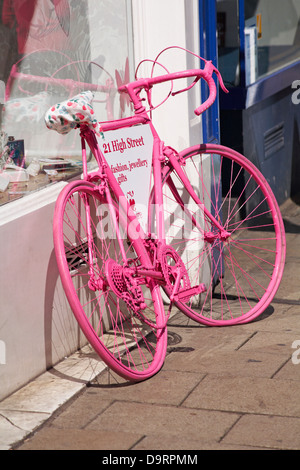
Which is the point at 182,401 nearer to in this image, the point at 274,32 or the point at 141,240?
the point at 141,240

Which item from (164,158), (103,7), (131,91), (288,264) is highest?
(103,7)

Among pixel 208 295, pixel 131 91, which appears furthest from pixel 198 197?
pixel 131 91

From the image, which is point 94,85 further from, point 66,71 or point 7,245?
point 7,245

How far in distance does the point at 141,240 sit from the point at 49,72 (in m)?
1.06

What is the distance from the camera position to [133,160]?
13.9ft

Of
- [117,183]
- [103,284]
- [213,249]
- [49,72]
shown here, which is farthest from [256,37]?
[103,284]

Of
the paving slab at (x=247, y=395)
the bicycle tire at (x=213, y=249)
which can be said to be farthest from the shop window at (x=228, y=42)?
the paving slab at (x=247, y=395)

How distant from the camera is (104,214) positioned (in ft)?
14.2

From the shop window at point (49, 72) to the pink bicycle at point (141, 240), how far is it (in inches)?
10.8

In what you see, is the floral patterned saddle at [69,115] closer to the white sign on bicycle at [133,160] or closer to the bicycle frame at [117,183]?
the bicycle frame at [117,183]

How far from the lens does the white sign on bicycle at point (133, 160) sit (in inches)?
163

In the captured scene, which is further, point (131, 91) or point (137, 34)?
point (137, 34)
